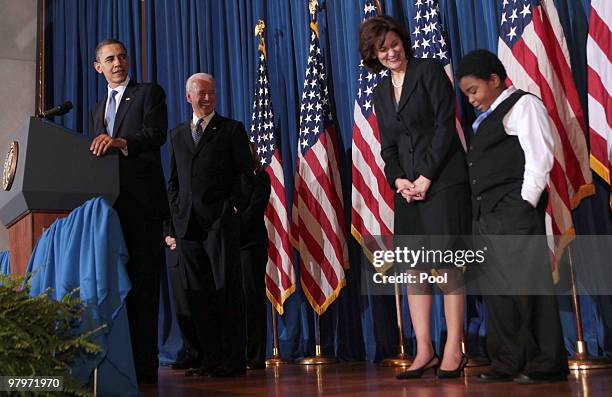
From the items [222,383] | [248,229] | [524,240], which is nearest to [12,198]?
[222,383]

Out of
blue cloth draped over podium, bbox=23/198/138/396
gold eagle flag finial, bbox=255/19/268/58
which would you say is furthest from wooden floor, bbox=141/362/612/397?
gold eagle flag finial, bbox=255/19/268/58

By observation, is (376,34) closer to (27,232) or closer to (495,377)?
(495,377)

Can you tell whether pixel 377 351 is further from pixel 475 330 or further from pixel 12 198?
pixel 12 198

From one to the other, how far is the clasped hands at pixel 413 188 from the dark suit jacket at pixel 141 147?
1052mm

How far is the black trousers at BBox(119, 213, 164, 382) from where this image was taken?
2990mm

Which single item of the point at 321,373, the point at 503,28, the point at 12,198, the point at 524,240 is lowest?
the point at 321,373

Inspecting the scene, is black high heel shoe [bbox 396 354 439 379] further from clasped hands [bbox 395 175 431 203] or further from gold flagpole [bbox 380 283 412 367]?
gold flagpole [bbox 380 283 412 367]

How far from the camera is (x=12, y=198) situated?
95.5 inches

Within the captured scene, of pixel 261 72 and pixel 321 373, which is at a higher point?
pixel 261 72

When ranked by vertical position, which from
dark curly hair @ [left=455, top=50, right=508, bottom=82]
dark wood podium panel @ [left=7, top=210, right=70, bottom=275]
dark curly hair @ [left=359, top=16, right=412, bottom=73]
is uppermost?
dark curly hair @ [left=359, top=16, right=412, bottom=73]

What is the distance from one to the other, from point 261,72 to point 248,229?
60.5 inches

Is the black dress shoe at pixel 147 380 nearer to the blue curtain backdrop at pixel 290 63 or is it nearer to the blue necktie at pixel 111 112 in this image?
the blue necktie at pixel 111 112

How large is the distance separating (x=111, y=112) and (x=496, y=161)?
5.80ft

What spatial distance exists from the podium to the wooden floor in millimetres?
805
